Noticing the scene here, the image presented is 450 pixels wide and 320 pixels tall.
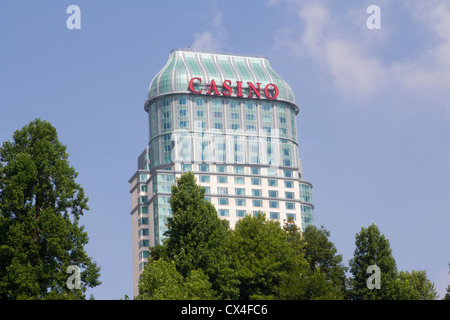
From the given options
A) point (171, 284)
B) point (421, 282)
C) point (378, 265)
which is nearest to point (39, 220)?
point (171, 284)

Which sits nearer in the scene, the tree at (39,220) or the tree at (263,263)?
the tree at (39,220)

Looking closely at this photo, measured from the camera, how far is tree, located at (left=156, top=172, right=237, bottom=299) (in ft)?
296

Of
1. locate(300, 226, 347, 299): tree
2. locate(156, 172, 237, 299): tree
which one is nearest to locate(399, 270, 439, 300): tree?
locate(300, 226, 347, 299): tree

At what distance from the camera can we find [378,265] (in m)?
107

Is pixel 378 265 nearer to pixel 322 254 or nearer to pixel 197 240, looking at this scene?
pixel 322 254

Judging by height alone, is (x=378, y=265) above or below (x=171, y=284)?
above

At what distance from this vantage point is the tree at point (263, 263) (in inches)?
3720

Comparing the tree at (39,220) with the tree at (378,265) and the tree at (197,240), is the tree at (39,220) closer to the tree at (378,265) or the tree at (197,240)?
the tree at (197,240)

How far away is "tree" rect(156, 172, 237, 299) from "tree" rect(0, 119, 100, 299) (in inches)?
445

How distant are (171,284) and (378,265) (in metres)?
34.5

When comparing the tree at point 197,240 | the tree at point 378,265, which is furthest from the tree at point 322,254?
the tree at point 197,240

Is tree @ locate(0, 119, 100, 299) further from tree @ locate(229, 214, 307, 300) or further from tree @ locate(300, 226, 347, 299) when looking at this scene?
tree @ locate(300, 226, 347, 299)

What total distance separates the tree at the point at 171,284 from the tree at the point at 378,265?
25.4 meters
